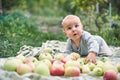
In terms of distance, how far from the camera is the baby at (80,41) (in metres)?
5.98

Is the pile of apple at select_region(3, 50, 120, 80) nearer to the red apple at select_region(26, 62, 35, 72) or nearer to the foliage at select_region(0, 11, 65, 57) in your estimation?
the red apple at select_region(26, 62, 35, 72)

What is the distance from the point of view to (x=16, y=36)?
8633mm

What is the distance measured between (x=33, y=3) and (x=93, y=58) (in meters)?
20.7

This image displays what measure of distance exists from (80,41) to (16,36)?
2.61 m

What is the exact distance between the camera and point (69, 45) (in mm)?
6523

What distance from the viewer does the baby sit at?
5.98 m

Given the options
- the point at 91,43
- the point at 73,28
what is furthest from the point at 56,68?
the point at 91,43

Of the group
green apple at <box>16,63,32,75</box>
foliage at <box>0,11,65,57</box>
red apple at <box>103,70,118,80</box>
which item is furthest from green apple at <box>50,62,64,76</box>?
foliage at <box>0,11,65,57</box>

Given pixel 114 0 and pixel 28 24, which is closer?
pixel 114 0

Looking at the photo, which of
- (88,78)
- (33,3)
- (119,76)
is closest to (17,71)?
(88,78)

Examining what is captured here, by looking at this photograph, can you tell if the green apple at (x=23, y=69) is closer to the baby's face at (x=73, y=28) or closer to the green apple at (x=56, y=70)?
the green apple at (x=56, y=70)

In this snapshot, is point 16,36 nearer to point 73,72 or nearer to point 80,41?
point 80,41

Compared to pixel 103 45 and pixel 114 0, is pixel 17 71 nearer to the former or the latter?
pixel 103 45

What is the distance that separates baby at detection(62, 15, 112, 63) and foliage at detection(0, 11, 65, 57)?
3.31 ft
